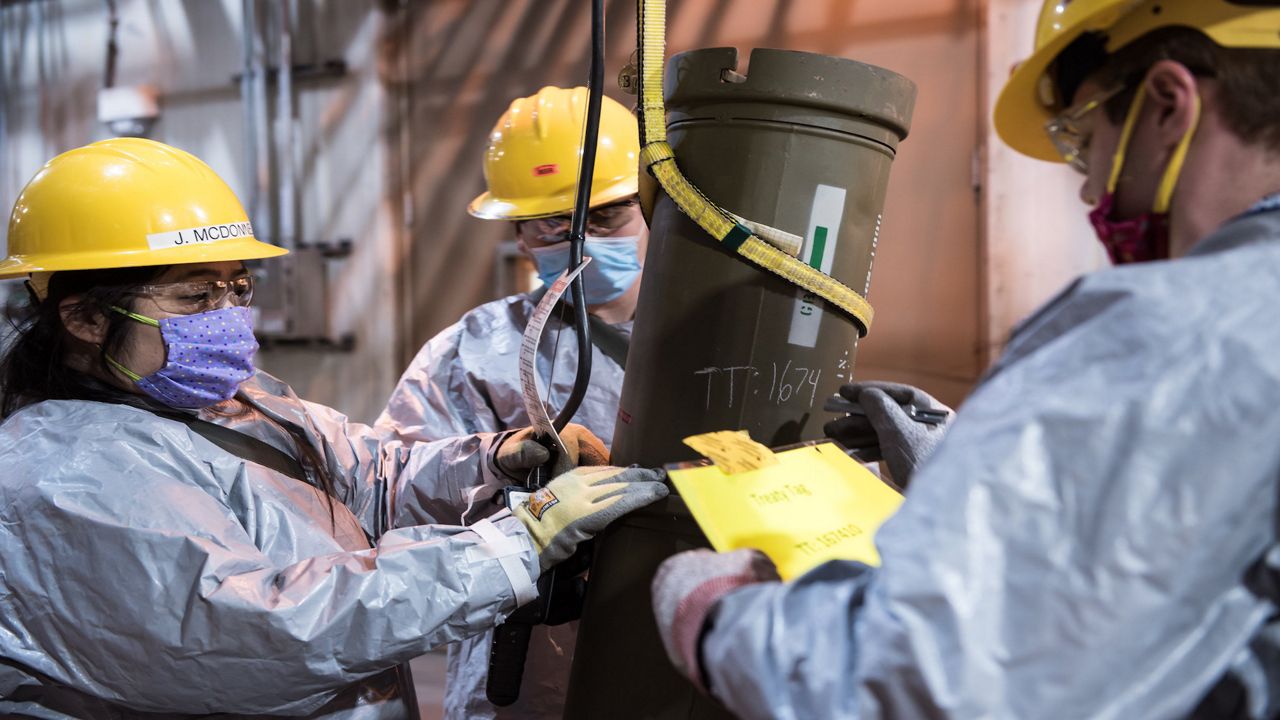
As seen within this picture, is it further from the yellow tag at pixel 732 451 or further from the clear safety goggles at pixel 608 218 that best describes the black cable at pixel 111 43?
the yellow tag at pixel 732 451

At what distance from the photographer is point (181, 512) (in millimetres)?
1149

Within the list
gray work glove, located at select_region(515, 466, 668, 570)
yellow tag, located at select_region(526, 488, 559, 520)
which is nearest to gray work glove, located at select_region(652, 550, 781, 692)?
gray work glove, located at select_region(515, 466, 668, 570)

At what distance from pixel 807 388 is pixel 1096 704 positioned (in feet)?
1.73

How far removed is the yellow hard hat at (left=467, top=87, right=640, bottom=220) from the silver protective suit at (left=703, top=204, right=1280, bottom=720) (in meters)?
1.26

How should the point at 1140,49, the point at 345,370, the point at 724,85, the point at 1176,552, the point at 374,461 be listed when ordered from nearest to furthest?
the point at 1176,552 → the point at 1140,49 → the point at 724,85 → the point at 374,461 → the point at 345,370

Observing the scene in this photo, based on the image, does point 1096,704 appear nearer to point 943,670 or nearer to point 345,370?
point 943,670

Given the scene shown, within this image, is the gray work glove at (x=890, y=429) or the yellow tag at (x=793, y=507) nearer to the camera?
the yellow tag at (x=793, y=507)

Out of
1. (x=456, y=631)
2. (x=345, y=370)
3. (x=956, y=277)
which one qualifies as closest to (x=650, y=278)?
(x=456, y=631)

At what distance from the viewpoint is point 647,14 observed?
1078 millimetres

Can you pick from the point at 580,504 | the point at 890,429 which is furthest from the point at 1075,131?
the point at 580,504

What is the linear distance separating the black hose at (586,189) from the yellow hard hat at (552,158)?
0.61 metres

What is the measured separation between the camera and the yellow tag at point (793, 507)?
864 mm

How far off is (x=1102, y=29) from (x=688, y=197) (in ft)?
1.40

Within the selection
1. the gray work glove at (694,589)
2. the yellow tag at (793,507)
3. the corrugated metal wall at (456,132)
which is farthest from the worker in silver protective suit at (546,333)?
the corrugated metal wall at (456,132)
